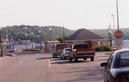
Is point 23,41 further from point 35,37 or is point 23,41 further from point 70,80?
point 70,80

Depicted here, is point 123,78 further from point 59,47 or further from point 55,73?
point 59,47

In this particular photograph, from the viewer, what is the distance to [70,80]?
1717cm

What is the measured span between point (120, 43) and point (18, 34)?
140m

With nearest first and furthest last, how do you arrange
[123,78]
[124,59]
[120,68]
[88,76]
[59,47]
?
[123,78]
[120,68]
[124,59]
[88,76]
[59,47]

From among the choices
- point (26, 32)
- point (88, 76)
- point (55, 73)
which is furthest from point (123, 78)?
point (26, 32)

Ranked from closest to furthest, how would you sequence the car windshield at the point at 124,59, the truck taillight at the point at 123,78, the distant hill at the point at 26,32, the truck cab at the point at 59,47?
the truck taillight at the point at 123,78
the car windshield at the point at 124,59
the truck cab at the point at 59,47
the distant hill at the point at 26,32

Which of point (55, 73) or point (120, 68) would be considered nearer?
point (120, 68)

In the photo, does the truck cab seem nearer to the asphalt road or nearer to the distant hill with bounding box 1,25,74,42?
the asphalt road

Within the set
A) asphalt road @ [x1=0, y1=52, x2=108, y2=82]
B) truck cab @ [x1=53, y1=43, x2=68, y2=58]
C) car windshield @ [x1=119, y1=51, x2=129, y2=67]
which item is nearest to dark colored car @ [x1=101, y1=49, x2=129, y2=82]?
car windshield @ [x1=119, y1=51, x2=129, y2=67]

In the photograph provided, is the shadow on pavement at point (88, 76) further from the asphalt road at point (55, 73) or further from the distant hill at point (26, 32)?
the distant hill at point (26, 32)

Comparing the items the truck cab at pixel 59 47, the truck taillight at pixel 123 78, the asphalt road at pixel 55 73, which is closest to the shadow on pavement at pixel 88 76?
the asphalt road at pixel 55 73

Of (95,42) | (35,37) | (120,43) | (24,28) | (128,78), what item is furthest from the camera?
(24,28)

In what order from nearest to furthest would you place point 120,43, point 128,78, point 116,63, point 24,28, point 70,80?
1. point 128,78
2. point 116,63
3. point 70,80
4. point 120,43
5. point 24,28

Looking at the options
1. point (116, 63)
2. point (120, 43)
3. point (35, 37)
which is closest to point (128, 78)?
point (116, 63)
